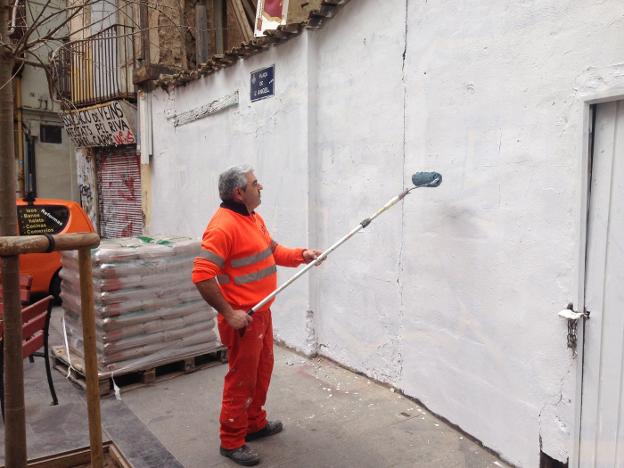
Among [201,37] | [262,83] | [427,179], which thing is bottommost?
[427,179]

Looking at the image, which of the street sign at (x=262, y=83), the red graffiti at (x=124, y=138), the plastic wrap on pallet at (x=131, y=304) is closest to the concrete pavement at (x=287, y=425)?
the plastic wrap on pallet at (x=131, y=304)

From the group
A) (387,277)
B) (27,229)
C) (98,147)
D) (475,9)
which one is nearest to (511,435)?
(387,277)

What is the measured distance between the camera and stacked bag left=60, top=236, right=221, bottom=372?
174 inches

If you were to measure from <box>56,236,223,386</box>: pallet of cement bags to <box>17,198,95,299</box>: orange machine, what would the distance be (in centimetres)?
225

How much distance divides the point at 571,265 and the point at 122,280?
11.3 ft

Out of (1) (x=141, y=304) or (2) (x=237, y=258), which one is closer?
(2) (x=237, y=258)

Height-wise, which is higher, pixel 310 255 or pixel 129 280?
pixel 310 255

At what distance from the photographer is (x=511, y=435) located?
10.7 ft

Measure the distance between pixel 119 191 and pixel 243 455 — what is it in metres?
8.27

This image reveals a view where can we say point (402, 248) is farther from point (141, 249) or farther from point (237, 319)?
point (141, 249)

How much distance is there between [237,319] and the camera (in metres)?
3.15

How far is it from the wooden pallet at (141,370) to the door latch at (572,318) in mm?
3313

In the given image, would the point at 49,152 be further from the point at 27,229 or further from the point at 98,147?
the point at 27,229

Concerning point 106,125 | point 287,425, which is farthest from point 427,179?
point 106,125
